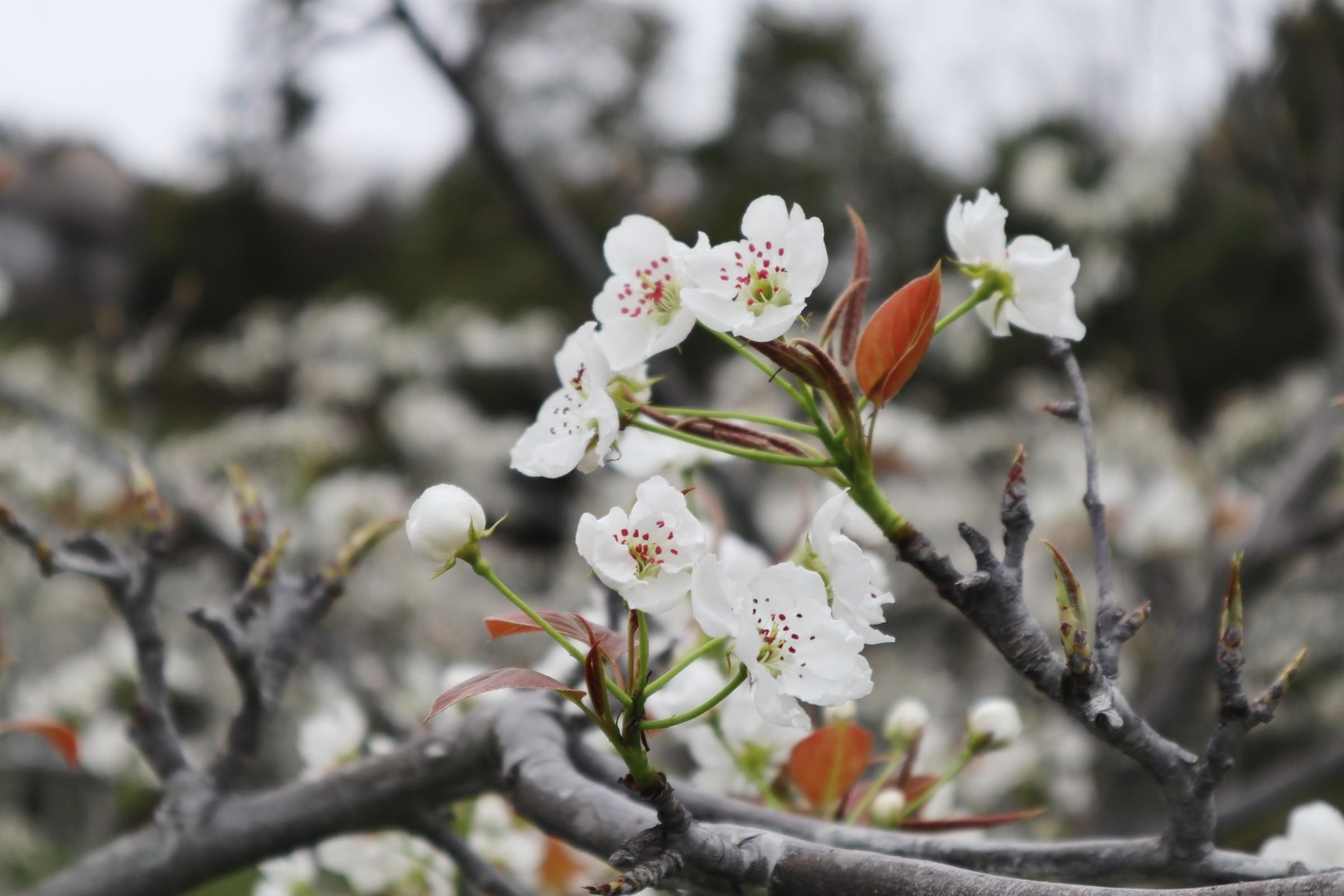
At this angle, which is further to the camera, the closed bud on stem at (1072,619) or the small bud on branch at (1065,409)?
the small bud on branch at (1065,409)

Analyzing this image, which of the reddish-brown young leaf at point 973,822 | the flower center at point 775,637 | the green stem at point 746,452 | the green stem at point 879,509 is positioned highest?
the green stem at point 746,452

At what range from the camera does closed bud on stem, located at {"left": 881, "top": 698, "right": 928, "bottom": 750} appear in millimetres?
1069

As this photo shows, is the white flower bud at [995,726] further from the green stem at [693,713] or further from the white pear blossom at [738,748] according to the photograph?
the green stem at [693,713]

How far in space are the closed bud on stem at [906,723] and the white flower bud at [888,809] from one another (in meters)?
0.12

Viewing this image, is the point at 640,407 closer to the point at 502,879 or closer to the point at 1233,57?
the point at 502,879

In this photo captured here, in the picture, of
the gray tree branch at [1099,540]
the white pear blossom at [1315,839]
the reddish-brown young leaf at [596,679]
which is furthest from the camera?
the white pear blossom at [1315,839]

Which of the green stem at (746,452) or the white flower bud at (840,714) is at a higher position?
the white flower bud at (840,714)

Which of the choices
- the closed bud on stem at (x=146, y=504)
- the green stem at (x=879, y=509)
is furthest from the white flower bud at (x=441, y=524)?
the closed bud on stem at (x=146, y=504)

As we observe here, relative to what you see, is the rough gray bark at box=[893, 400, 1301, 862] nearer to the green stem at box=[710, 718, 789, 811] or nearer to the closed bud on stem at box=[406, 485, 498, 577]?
the closed bud on stem at box=[406, 485, 498, 577]

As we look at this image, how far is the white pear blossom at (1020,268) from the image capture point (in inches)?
26.5

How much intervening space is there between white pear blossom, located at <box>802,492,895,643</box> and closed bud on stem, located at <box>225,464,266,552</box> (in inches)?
25.5

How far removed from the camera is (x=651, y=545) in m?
0.59

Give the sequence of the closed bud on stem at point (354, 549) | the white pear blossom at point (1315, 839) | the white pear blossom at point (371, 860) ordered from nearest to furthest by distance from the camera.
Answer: the white pear blossom at point (1315, 839) → the closed bud on stem at point (354, 549) → the white pear blossom at point (371, 860)

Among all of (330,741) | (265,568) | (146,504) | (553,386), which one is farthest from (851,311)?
(553,386)
